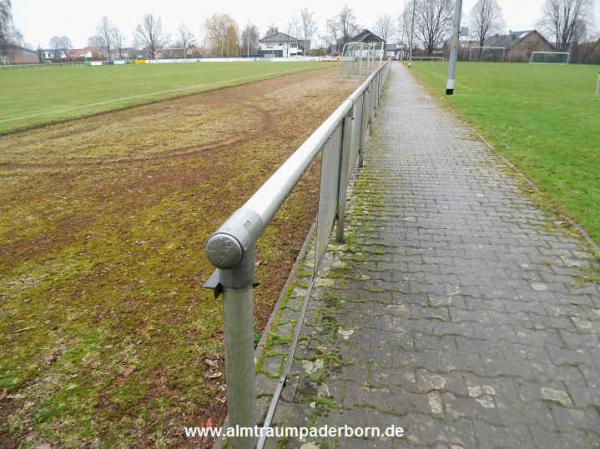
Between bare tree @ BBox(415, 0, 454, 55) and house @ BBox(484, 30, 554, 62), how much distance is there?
12878 mm

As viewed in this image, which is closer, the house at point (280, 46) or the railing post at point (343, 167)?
the railing post at point (343, 167)

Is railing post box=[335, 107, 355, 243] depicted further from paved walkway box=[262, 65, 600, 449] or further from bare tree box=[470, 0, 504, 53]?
bare tree box=[470, 0, 504, 53]

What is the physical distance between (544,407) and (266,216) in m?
1.91

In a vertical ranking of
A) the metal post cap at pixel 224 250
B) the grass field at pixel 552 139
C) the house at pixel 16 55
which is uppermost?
the house at pixel 16 55

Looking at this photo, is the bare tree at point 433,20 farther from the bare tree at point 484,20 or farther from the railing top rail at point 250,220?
the railing top rail at point 250,220

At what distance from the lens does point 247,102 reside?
1578 centimetres

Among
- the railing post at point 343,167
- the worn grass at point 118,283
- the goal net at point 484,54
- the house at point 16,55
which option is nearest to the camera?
the worn grass at point 118,283

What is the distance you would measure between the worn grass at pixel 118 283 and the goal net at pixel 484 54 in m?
80.5

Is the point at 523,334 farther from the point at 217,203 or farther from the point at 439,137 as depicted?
the point at 439,137

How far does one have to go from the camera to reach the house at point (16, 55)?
77.2 metres

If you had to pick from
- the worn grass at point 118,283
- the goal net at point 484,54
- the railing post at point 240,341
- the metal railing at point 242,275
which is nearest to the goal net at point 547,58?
the goal net at point 484,54

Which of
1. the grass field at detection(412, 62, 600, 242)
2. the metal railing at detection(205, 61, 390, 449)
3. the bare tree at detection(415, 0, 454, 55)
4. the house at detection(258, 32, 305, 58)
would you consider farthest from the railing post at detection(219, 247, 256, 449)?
the house at detection(258, 32, 305, 58)

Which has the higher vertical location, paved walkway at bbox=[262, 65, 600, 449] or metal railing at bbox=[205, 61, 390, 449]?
metal railing at bbox=[205, 61, 390, 449]

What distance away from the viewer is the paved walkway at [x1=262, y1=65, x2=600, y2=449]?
220 centimetres
